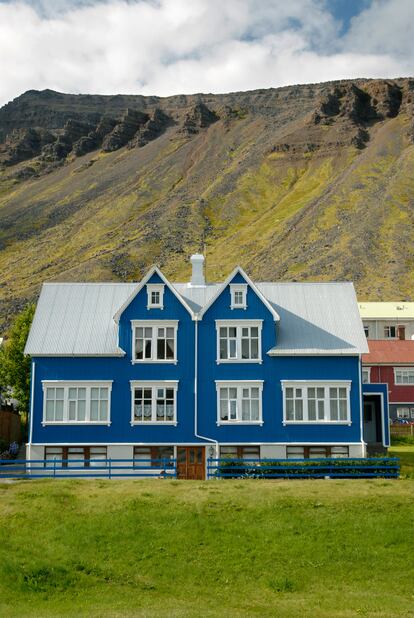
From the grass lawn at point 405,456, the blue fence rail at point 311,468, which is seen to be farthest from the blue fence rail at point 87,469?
the grass lawn at point 405,456

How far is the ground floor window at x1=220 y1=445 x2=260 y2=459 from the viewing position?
151ft

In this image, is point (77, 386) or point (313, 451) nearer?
point (313, 451)

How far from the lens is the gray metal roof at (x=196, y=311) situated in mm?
46938

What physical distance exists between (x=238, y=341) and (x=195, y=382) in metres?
3.53

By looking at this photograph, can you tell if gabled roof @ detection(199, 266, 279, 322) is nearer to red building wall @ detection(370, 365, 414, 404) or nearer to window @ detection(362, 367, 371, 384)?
window @ detection(362, 367, 371, 384)

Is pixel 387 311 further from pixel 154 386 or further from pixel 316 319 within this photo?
pixel 154 386

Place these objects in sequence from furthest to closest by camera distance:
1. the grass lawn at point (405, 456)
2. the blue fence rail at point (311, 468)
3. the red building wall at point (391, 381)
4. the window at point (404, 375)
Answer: the window at point (404, 375) < the red building wall at point (391, 381) < the grass lawn at point (405, 456) < the blue fence rail at point (311, 468)

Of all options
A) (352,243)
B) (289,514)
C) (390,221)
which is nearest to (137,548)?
(289,514)

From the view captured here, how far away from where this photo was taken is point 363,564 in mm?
27906

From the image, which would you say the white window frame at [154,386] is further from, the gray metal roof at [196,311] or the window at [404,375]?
the window at [404,375]

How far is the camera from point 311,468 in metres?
38.4

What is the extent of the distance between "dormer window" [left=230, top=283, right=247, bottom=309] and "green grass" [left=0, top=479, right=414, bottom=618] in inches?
535

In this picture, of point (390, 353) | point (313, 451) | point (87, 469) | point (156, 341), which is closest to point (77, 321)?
point (156, 341)

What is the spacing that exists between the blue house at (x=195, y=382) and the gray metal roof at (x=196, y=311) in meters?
0.11
